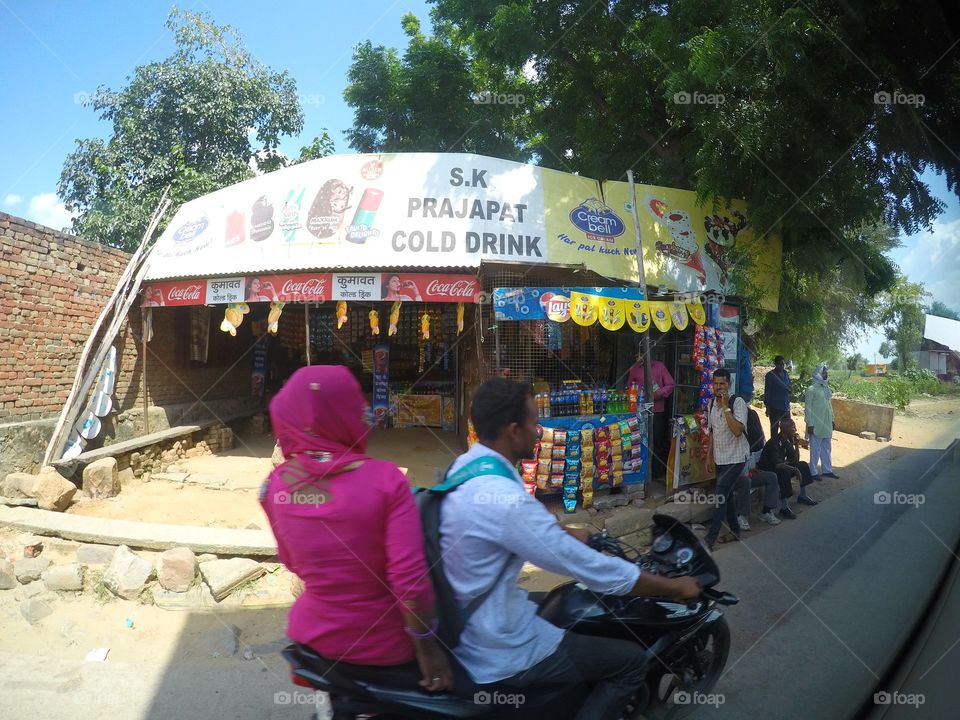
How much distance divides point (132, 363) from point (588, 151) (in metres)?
8.16

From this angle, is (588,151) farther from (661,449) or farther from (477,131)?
(477,131)

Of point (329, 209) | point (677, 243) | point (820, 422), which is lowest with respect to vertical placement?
point (820, 422)

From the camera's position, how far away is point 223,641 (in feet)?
12.8

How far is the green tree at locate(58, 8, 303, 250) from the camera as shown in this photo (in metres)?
13.9

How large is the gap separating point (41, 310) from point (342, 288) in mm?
3953

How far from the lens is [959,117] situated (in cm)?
171

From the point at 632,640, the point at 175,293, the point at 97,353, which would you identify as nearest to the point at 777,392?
the point at 632,640

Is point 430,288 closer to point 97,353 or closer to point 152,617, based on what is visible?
point 152,617

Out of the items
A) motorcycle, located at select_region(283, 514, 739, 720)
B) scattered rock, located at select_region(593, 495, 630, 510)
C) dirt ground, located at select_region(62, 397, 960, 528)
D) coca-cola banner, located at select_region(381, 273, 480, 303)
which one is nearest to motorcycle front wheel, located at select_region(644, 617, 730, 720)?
motorcycle, located at select_region(283, 514, 739, 720)

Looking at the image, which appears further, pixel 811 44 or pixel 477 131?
pixel 477 131

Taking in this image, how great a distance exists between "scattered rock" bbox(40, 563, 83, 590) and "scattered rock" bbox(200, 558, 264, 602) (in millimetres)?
944

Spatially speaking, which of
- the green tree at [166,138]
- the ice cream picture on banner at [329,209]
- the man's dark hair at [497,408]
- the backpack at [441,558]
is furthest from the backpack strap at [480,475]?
the green tree at [166,138]

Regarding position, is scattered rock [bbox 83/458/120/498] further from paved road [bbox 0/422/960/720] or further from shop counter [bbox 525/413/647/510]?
shop counter [bbox 525/413/647/510]

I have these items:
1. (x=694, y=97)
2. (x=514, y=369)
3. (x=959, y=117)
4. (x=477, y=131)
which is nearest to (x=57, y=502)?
(x=514, y=369)
